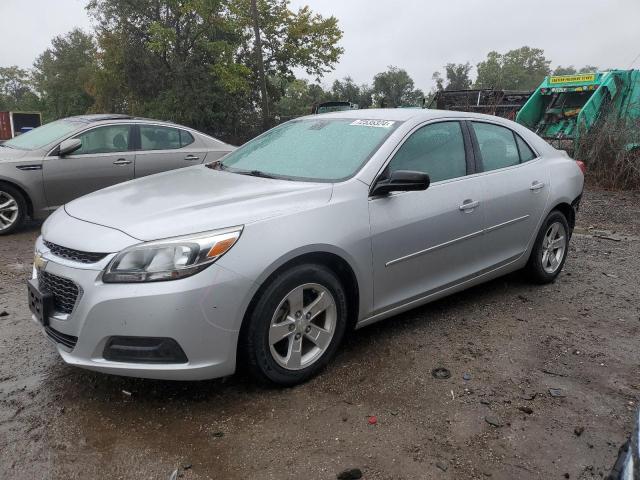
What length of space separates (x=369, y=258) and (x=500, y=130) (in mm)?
2017

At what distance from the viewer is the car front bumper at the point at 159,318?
8.43 ft

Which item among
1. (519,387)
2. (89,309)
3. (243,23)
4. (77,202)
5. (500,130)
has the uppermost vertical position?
(243,23)

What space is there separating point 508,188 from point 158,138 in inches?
201

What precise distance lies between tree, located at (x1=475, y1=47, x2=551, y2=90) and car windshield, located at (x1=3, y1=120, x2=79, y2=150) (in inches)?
3831

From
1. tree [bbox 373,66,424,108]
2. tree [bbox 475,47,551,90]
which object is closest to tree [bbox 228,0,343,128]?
tree [bbox 373,66,424,108]

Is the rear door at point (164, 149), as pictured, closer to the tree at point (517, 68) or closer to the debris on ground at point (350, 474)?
the debris on ground at point (350, 474)

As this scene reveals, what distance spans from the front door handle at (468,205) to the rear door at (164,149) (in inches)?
191

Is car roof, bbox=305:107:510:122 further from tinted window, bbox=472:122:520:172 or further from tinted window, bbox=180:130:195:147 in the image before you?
tinted window, bbox=180:130:195:147

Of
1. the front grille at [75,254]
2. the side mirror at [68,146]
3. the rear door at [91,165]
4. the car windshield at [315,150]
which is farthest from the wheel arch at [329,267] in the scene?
the side mirror at [68,146]

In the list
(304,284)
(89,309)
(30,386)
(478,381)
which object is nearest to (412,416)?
(478,381)

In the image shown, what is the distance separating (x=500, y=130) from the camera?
4504 millimetres

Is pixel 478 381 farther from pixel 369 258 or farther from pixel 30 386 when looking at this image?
pixel 30 386

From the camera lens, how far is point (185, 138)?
7.82 meters

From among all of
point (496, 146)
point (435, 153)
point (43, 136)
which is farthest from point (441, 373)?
point (43, 136)
